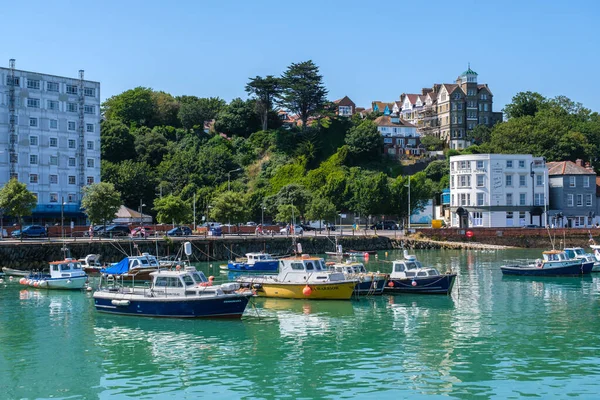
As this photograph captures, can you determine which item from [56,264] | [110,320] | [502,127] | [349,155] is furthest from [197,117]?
[110,320]

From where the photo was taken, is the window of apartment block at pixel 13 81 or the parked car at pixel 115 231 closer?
the parked car at pixel 115 231

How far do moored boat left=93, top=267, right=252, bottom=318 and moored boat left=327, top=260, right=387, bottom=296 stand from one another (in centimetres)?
1098

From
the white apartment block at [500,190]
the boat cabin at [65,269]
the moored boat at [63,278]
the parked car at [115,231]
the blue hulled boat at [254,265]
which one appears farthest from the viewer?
the white apartment block at [500,190]

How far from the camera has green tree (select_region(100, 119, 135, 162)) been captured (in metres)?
132

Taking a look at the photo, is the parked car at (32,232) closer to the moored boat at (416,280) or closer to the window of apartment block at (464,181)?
the moored boat at (416,280)

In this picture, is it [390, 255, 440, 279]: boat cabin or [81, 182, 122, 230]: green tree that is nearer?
[390, 255, 440, 279]: boat cabin

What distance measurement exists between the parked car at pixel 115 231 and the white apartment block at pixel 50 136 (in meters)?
10.2

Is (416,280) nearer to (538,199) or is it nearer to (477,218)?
(477,218)

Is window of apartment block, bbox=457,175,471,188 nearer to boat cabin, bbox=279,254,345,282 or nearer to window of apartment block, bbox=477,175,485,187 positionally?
window of apartment block, bbox=477,175,485,187

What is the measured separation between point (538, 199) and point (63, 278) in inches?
2913

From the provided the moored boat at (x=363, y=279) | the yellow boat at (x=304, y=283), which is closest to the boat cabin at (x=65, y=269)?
the yellow boat at (x=304, y=283)

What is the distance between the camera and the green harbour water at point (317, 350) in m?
27.3

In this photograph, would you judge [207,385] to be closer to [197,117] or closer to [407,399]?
[407,399]

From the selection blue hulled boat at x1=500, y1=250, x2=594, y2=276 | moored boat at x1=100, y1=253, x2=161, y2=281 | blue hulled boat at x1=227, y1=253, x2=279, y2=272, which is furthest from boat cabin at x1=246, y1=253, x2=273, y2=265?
blue hulled boat at x1=500, y1=250, x2=594, y2=276
